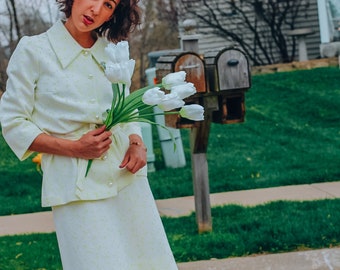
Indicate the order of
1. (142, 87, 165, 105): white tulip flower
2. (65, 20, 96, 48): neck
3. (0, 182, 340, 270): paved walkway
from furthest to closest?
1. (0, 182, 340, 270): paved walkway
2. (65, 20, 96, 48): neck
3. (142, 87, 165, 105): white tulip flower

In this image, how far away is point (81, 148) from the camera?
8.48ft

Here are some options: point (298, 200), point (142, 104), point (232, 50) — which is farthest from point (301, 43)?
point (142, 104)

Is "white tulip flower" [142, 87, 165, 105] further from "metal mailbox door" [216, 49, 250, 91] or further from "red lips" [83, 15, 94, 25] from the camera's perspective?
"metal mailbox door" [216, 49, 250, 91]

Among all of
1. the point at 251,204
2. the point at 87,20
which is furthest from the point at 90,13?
the point at 251,204

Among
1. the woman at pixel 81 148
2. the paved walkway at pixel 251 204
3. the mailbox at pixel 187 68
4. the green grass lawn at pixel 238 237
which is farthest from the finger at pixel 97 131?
the green grass lawn at pixel 238 237

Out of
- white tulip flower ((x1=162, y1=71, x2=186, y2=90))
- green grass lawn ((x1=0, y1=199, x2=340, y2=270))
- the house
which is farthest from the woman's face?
the house

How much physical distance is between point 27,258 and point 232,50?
6.67 feet

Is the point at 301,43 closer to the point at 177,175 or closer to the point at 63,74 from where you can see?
the point at 177,175

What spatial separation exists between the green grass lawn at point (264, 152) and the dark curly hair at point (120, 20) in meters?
5.08

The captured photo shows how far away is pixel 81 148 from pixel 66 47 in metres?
0.36

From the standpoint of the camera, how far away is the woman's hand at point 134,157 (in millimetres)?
2668

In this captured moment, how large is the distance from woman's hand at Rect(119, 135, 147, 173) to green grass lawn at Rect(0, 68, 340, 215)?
203 inches

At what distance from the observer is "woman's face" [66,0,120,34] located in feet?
8.67

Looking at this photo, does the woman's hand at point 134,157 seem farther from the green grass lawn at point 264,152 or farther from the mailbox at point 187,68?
the green grass lawn at point 264,152
